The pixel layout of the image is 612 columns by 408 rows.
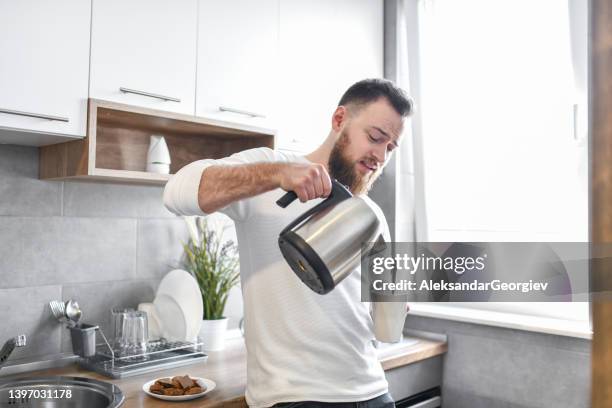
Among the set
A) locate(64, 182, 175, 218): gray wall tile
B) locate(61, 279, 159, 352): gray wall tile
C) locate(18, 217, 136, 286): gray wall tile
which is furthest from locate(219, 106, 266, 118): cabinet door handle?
locate(61, 279, 159, 352): gray wall tile

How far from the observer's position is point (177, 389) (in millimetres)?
1490

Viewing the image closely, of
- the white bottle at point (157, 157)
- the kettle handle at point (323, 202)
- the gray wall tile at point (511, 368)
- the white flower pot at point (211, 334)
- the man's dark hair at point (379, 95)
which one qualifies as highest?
the man's dark hair at point (379, 95)

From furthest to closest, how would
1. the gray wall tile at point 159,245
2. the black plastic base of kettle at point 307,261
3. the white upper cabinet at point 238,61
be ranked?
the gray wall tile at point 159,245 → the white upper cabinet at point 238,61 → the black plastic base of kettle at point 307,261

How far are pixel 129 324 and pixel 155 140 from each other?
619 mm

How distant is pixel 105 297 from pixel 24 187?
47 cm

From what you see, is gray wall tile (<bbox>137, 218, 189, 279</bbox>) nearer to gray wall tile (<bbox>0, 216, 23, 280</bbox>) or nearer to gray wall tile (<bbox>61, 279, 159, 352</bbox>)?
gray wall tile (<bbox>61, 279, 159, 352</bbox>)

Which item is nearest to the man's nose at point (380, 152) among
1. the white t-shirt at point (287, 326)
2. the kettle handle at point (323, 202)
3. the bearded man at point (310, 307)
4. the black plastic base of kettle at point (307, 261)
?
the bearded man at point (310, 307)

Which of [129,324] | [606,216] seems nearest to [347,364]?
[129,324]

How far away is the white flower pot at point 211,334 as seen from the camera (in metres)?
2.07

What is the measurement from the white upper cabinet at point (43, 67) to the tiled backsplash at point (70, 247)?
28cm

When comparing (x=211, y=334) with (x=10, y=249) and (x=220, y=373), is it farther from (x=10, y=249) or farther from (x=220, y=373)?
(x=10, y=249)

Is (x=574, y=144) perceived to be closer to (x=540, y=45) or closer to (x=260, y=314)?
(x=540, y=45)

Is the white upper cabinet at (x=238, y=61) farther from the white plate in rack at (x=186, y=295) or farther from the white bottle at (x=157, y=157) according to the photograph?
the white plate in rack at (x=186, y=295)

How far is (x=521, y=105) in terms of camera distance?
2.29m
